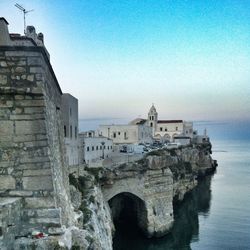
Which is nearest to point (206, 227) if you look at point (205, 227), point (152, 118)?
point (205, 227)

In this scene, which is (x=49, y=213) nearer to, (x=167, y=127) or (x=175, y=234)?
(x=175, y=234)

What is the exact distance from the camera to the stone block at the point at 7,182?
17.5ft

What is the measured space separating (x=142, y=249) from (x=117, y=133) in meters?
39.5

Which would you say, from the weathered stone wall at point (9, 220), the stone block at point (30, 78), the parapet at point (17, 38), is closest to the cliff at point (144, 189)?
the parapet at point (17, 38)

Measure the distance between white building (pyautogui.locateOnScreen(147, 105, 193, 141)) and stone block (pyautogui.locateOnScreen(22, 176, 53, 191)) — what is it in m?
87.5

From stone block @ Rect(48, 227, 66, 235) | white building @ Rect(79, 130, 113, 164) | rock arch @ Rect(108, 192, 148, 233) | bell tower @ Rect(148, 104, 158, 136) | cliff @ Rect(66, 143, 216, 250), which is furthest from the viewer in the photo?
bell tower @ Rect(148, 104, 158, 136)

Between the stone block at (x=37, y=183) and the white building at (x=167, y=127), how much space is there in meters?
87.5

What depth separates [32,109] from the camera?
5645mm

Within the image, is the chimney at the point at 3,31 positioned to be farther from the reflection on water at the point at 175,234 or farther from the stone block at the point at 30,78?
the reflection on water at the point at 175,234

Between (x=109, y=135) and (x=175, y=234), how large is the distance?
3668 cm

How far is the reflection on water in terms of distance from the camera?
2609 centimetres

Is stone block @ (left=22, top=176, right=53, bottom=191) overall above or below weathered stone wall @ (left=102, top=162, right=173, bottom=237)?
above

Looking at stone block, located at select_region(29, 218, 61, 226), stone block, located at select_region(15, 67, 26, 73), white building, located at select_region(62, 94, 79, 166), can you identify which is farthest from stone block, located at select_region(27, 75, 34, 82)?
white building, located at select_region(62, 94, 79, 166)

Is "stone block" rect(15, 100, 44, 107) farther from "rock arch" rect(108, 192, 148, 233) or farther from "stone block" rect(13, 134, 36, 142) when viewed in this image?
"rock arch" rect(108, 192, 148, 233)
